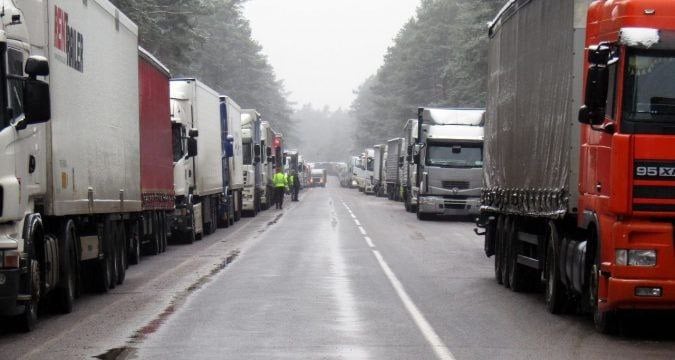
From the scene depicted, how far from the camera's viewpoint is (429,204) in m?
41.1

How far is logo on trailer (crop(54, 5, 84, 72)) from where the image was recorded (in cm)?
1415

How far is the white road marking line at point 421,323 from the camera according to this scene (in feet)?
36.7

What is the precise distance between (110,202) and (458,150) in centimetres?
2366

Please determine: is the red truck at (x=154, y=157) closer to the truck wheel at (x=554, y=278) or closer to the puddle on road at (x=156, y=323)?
the puddle on road at (x=156, y=323)

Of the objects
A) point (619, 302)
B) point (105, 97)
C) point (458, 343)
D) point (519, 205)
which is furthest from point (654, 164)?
point (105, 97)

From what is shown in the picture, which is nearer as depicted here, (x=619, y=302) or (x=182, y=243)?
(x=619, y=302)

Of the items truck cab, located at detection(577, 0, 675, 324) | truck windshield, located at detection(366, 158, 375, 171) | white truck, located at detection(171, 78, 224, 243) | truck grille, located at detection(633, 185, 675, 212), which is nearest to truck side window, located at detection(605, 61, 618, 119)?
truck cab, located at detection(577, 0, 675, 324)

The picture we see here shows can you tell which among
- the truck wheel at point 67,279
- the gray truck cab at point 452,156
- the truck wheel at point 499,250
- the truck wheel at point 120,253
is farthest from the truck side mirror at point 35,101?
the gray truck cab at point 452,156

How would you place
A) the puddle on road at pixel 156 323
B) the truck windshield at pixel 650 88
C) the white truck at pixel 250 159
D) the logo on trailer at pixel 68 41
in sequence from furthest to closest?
1. the white truck at pixel 250 159
2. the logo on trailer at pixel 68 41
3. the truck windshield at pixel 650 88
4. the puddle on road at pixel 156 323

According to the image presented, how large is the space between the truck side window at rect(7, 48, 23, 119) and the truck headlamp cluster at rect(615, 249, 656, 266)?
19.6 ft

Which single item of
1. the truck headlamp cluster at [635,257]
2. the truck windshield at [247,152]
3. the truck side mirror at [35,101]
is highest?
the truck side mirror at [35,101]

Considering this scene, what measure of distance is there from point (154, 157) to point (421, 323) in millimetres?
10796

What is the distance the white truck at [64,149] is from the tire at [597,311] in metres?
5.56

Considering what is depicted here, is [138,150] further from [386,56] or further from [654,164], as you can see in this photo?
[386,56]
